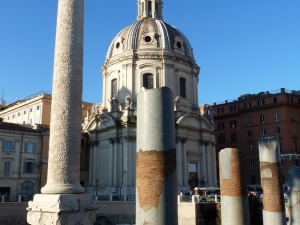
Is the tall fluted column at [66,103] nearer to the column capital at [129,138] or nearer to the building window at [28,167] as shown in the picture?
the column capital at [129,138]

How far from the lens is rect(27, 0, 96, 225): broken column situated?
13.6 metres

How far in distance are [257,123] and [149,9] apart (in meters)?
23.5

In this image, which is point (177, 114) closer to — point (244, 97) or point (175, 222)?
point (244, 97)

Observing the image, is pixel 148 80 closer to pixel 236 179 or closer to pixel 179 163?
pixel 179 163

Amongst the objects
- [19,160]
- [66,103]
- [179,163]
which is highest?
[66,103]

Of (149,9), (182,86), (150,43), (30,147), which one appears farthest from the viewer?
(149,9)

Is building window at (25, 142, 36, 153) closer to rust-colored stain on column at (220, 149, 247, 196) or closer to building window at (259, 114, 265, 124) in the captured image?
rust-colored stain on column at (220, 149, 247, 196)

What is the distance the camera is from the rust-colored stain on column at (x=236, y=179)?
11977mm

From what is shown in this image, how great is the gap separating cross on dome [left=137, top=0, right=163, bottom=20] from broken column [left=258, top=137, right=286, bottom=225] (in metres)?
38.6

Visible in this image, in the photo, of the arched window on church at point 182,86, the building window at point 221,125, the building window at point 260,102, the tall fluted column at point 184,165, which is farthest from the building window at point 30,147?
the building window at point 260,102

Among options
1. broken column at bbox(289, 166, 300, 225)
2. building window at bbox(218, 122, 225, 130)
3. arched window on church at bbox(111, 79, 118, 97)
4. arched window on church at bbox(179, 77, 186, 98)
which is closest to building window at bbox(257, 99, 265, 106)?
building window at bbox(218, 122, 225, 130)

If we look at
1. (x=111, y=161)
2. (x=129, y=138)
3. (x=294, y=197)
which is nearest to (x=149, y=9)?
(x=129, y=138)

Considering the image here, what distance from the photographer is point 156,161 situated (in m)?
7.66

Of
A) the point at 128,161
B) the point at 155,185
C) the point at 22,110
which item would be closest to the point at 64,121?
the point at 155,185
